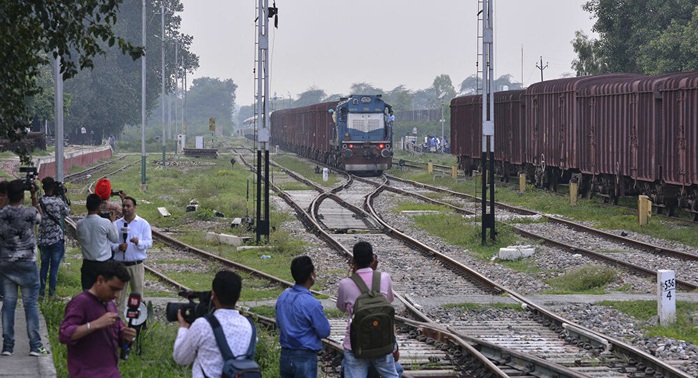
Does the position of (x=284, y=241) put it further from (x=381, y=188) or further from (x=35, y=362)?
(x=381, y=188)

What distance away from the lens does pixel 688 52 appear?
1821 inches

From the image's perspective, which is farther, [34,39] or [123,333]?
[34,39]

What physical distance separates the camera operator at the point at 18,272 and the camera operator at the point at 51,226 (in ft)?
8.78

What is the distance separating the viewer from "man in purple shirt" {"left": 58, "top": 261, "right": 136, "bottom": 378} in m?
6.55

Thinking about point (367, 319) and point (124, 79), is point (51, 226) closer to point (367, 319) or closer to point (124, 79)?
point (367, 319)

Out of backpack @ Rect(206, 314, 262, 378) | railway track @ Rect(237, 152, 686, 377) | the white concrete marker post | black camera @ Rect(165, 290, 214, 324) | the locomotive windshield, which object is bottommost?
railway track @ Rect(237, 152, 686, 377)

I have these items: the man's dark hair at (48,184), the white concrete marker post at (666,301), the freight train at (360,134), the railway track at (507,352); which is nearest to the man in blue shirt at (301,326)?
the railway track at (507,352)

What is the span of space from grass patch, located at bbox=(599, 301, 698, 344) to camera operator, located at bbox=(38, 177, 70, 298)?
7481mm

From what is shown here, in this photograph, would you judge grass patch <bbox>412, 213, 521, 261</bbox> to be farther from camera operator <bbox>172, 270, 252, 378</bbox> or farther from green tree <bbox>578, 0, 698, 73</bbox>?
green tree <bbox>578, 0, 698, 73</bbox>

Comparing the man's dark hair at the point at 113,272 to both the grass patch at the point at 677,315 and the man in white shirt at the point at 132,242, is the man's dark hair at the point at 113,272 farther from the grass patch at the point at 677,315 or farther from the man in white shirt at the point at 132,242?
the grass patch at the point at 677,315

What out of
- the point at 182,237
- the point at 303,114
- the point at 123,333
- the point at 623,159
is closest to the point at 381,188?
the point at 623,159

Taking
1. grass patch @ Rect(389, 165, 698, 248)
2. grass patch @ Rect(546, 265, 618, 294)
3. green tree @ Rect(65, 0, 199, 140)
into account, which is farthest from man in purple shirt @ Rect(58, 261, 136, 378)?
green tree @ Rect(65, 0, 199, 140)

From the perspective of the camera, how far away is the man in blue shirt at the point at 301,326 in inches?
295

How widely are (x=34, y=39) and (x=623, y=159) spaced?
67.9 ft
